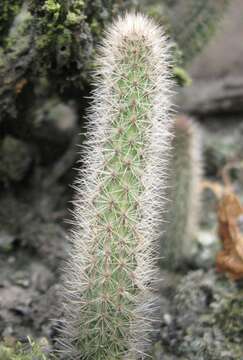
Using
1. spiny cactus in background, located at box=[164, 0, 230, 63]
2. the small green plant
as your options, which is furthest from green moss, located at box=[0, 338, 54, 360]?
spiny cactus in background, located at box=[164, 0, 230, 63]

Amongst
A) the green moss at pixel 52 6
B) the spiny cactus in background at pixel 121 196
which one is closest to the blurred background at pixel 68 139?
the green moss at pixel 52 6

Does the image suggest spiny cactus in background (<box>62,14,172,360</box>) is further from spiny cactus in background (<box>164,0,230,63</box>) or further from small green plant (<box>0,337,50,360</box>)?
spiny cactus in background (<box>164,0,230,63</box>)

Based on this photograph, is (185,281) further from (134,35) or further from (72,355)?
(134,35)

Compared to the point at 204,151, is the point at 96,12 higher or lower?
higher

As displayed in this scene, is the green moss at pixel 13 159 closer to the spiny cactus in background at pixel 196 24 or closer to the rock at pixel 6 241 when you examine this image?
the rock at pixel 6 241

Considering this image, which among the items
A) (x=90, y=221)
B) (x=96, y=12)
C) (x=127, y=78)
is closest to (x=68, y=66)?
(x=96, y=12)
